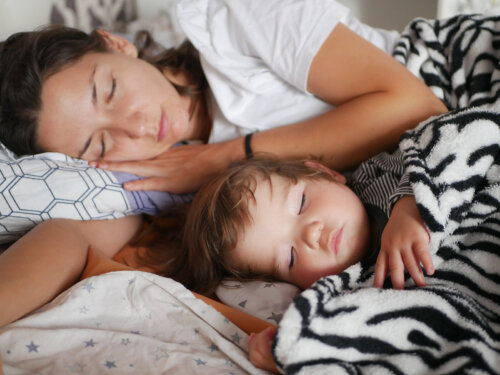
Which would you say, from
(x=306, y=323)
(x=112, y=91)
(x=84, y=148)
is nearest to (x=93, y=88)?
(x=112, y=91)

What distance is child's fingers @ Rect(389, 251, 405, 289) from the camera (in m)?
0.73

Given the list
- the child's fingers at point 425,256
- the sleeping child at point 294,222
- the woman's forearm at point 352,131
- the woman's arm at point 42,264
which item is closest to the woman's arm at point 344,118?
the woman's forearm at point 352,131

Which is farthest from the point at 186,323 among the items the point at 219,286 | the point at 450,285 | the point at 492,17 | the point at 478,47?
the point at 492,17

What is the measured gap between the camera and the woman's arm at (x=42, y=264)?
0.78m

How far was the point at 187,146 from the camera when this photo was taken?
1313 mm

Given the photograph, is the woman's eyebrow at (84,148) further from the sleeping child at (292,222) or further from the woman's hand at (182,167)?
the sleeping child at (292,222)

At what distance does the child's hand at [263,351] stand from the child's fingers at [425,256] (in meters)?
0.27

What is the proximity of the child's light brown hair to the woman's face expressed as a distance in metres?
0.28

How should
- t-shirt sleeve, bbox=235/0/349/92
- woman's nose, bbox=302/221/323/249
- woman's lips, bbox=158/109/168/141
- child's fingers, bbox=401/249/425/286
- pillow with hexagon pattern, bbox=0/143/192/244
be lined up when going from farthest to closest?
1. woman's lips, bbox=158/109/168/141
2. t-shirt sleeve, bbox=235/0/349/92
3. pillow with hexagon pattern, bbox=0/143/192/244
4. woman's nose, bbox=302/221/323/249
5. child's fingers, bbox=401/249/425/286

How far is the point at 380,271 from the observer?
760mm

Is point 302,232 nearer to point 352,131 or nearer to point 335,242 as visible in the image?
point 335,242

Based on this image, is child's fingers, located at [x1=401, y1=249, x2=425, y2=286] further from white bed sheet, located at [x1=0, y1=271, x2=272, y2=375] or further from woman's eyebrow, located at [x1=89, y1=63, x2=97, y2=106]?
woman's eyebrow, located at [x1=89, y1=63, x2=97, y2=106]

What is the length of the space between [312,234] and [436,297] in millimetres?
257

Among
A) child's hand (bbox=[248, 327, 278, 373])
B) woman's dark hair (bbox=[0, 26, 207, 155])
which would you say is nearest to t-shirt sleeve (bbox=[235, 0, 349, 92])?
woman's dark hair (bbox=[0, 26, 207, 155])
